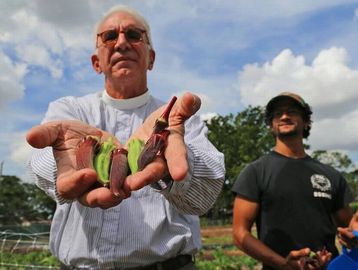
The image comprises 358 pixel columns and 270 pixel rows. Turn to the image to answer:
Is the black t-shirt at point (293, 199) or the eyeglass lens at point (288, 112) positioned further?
the eyeglass lens at point (288, 112)

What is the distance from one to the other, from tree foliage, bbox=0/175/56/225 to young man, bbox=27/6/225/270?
70.0 metres

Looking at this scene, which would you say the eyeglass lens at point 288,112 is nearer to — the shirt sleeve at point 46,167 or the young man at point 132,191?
the young man at point 132,191

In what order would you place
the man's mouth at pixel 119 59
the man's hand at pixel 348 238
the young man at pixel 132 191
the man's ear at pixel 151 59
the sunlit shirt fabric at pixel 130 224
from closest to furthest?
the young man at pixel 132 191 < the sunlit shirt fabric at pixel 130 224 < the man's mouth at pixel 119 59 < the man's ear at pixel 151 59 < the man's hand at pixel 348 238

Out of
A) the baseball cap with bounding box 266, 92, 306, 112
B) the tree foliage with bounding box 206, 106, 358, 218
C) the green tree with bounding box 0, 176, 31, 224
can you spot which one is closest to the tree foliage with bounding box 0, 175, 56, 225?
the green tree with bounding box 0, 176, 31, 224

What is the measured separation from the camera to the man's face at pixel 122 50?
2.39m

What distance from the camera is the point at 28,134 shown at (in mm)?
1547

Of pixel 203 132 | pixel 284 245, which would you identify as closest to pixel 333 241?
pixel 284 245

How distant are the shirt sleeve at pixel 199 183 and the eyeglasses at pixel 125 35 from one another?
0.71 meters

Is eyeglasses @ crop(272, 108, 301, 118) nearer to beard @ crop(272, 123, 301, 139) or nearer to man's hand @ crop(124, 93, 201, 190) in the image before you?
beard @ crop(272, 123, 301, 139)

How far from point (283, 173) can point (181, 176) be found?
2317 millimetres

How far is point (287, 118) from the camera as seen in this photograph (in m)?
3.79

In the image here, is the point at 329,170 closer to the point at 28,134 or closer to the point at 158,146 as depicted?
the point at 158,146

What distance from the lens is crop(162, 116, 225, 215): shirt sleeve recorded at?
1.96 metres

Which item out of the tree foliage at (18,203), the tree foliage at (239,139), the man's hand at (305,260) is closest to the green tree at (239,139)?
the tree foliage at (239,139)
